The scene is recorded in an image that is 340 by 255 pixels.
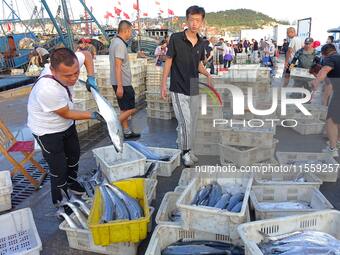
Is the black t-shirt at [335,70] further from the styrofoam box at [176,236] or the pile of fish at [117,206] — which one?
the pile of fish at [117,206]

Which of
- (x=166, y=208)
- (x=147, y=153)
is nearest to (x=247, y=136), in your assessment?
(x=147, y=153)

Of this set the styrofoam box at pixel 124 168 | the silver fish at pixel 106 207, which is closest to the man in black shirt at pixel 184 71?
the styrofoam box at pixel 124 168

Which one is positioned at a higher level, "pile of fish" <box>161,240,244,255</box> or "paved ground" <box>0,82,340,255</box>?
"pile of fish" <box>161,240,244,255</box>

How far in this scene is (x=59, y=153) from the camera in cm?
368

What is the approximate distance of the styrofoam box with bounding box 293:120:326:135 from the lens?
6566 mm

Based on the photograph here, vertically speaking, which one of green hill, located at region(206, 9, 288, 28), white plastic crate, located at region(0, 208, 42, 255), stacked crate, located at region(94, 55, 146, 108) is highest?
green hill, located at region(206, 9, 288, 28)

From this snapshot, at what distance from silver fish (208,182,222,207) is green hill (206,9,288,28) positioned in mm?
134252

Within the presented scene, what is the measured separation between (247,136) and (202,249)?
102 inches

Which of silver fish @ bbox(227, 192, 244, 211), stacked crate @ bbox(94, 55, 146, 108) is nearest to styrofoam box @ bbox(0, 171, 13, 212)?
silver fish @ bbox(227, 192, 244, 211)

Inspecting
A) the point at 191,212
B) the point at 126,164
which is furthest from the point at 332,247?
the point at 126,164

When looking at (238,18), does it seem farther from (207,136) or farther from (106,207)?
(106,207)

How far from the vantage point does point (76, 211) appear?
3.37 meters

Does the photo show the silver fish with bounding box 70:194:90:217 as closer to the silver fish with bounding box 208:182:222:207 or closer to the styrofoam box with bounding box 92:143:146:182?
the styrofoam box with bounding box 92:143:146:182

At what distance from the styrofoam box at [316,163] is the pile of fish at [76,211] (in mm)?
2703
